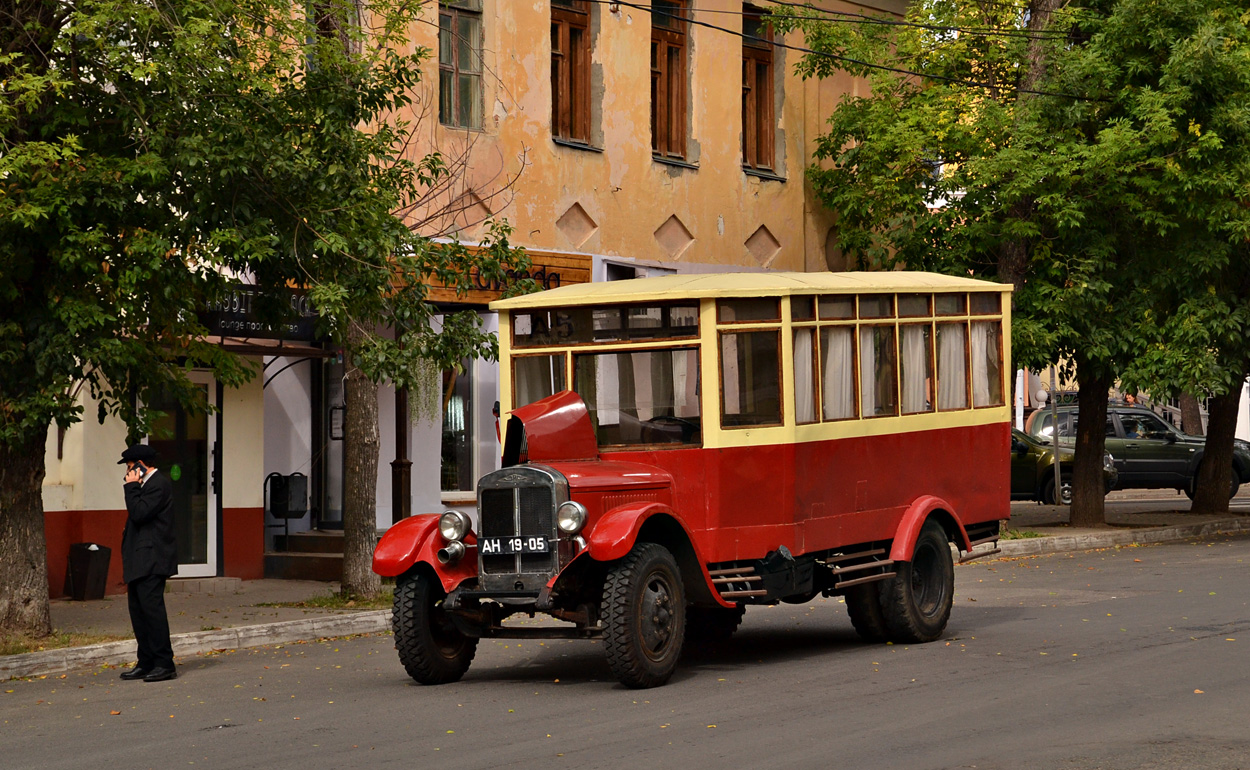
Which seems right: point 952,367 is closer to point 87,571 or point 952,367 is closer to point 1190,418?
point 87,571

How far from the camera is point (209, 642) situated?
535 inches

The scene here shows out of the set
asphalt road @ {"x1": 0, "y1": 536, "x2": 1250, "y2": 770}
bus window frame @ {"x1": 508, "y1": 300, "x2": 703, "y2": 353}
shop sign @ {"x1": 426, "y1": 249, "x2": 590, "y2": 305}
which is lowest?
asphalt road @ {"x1": 0, "y1": 536, "x2": 1250, "y2": 770}

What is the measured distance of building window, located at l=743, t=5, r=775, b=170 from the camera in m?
24.9

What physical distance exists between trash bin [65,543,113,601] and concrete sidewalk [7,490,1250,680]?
0.55 ft

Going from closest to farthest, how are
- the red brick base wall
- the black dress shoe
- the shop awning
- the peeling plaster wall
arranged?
the black dress shoe < the shop awning < the red brick base wall < the peeling plaster wall

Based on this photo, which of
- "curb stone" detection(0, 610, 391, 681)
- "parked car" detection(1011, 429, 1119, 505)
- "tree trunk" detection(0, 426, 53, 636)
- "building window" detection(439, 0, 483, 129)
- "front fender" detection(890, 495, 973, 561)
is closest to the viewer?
"curb stone" detection(0, 610, 391, 681)

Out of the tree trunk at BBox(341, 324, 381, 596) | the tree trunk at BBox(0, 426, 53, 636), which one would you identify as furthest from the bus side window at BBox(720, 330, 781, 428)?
the tree trunk at BBox(0, 426, 53, 636)

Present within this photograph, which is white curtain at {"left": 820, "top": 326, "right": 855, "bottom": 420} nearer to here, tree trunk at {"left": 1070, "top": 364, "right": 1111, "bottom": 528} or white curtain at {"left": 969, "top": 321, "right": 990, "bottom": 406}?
white curtain at {"left": 969, "top": 321, "right": 990, "bottom": 406}

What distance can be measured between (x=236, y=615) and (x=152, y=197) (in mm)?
4213

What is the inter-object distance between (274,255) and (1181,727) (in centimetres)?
795

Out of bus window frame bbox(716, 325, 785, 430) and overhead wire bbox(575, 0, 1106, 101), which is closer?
bus window frame bbox(716, 325, 785, 430)

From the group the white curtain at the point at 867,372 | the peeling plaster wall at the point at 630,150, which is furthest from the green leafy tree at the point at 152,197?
the peeling plaster wall at the point at 630,150

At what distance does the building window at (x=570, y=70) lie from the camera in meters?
22.1

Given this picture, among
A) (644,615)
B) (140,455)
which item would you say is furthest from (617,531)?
Answer: (140,455)
